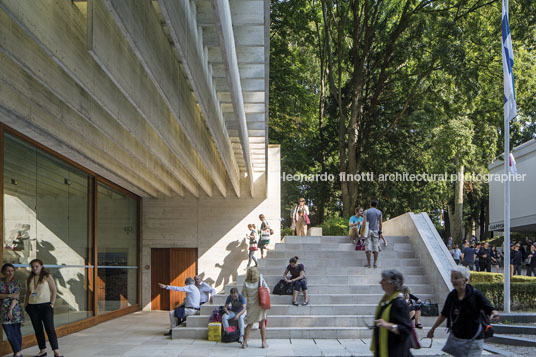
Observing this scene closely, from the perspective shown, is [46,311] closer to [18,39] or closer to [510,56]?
[18,39]

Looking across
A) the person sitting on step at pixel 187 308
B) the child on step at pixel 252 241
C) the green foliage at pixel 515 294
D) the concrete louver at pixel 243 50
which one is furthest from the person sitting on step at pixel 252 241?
the green foliage at pixel 515 294

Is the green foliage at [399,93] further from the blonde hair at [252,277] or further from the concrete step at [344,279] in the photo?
the blonde hair at [252,277]

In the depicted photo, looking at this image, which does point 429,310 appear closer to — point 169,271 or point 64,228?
point 64,228

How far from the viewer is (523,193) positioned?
114ft

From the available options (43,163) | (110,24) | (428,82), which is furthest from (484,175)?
(110,24)

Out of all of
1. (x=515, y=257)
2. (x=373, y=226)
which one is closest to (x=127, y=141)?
(x=373, y=226)

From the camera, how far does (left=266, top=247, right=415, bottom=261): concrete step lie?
17.0m

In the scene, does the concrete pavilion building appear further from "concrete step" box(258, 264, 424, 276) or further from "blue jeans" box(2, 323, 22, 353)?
"concrete step" box(258, 264, 424, 276)

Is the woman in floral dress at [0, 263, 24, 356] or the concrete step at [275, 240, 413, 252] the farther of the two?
the concrete step at [275, 240, 413, 252]

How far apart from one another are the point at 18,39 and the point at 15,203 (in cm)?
543

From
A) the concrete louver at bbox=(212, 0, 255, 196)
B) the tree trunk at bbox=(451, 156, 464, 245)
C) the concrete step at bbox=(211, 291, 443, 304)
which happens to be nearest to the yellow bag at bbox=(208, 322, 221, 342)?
the concrete step at bbox=(211, 291, 443, 304)

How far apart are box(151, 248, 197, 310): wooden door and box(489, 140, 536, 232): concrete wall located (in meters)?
21.9

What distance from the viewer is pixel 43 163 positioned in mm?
12789

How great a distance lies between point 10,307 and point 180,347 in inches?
149
